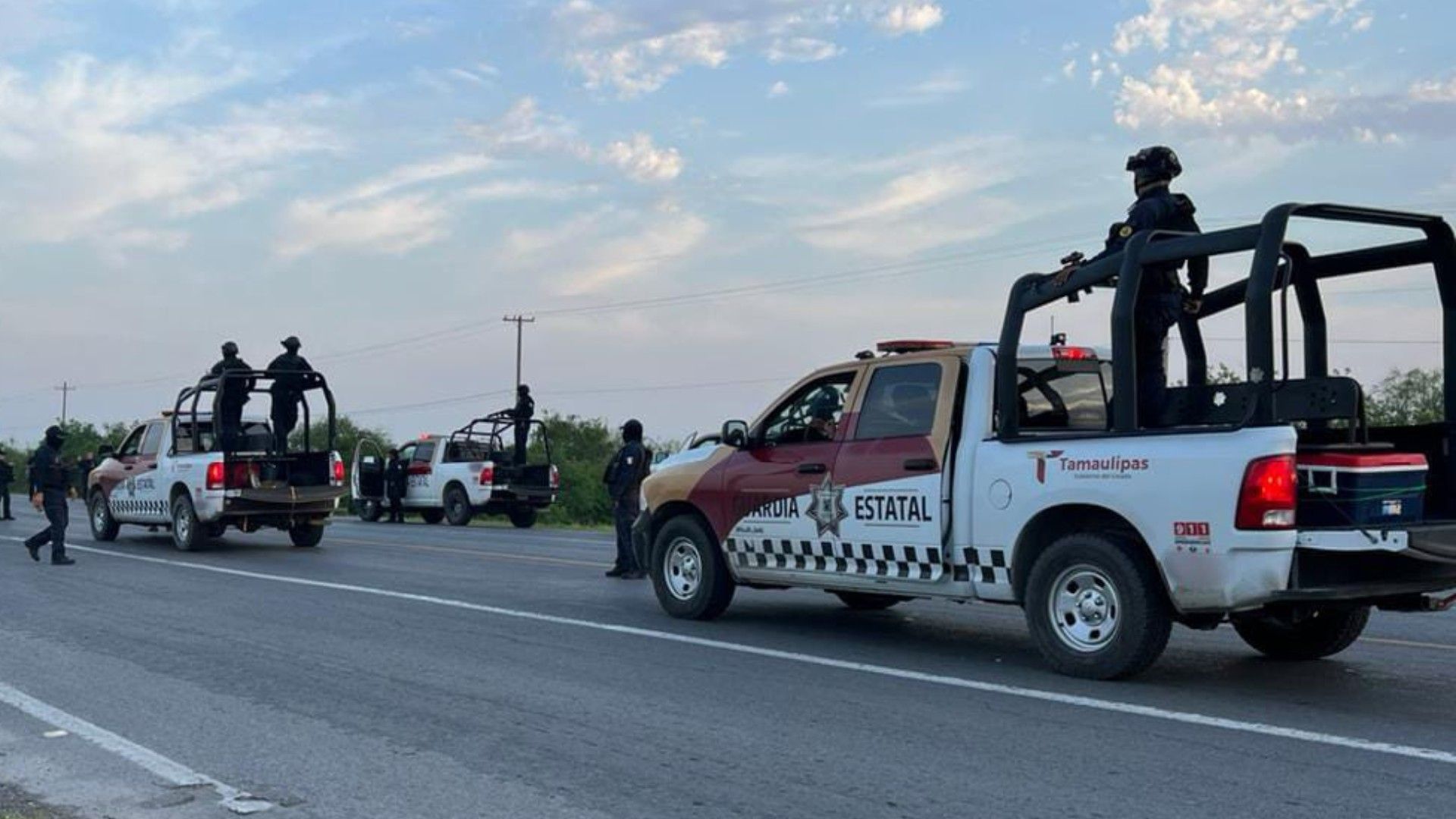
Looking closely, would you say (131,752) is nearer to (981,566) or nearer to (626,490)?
(981,566)

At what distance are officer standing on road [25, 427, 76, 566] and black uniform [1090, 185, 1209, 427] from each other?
41.5 feet

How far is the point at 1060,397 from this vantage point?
8664mm

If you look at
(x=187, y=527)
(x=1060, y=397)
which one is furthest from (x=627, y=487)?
(x=1060, y=397)

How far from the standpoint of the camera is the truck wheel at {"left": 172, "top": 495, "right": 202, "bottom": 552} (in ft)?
58.5

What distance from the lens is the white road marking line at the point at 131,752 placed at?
550cm

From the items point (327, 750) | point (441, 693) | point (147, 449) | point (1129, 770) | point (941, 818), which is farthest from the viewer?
point (147, 449)

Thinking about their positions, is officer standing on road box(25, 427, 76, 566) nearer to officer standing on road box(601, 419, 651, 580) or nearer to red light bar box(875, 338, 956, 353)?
officer standing on road box(601, 419, 651, 580)

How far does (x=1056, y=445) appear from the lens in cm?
775

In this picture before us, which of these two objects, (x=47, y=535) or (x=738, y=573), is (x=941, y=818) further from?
(x=47, y=535)

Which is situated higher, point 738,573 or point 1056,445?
point 1056,445

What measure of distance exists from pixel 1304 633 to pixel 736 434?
4.02 m

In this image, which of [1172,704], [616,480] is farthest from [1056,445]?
[616,480]

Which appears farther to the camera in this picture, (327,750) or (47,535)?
(47,535)

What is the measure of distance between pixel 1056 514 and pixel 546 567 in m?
9.34
